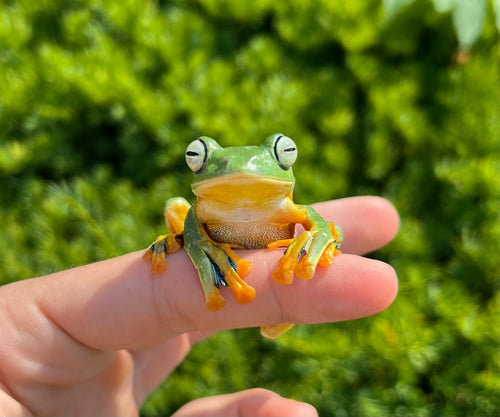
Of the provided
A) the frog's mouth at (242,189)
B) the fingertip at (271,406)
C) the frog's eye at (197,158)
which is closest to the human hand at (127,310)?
the fingertip at (271,406)

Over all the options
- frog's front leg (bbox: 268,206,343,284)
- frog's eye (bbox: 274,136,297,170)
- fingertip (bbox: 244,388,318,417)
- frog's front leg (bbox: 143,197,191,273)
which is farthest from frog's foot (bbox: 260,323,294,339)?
frog's eye (bbox: 274,136,297,170)

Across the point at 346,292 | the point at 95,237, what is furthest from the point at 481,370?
the point at 95,237

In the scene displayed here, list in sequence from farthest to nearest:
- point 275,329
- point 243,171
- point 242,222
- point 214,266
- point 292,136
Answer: point 292,136 → point 275,329 → point 242,222 → point 214,266 → point 243,171

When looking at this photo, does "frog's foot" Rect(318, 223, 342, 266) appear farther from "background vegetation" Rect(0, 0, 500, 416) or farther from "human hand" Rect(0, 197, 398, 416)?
"background vegetation" Rect(0, 0, 500, 416)

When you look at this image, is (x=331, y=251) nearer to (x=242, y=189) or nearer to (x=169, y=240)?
(x=242, y=189)

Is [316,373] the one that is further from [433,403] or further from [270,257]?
[270,257]

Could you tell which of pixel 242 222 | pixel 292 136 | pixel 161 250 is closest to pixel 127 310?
pixel 161 250

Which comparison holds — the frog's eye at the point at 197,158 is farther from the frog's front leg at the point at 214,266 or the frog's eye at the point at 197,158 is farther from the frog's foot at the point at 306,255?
the frog's foot at the point at 306,255
